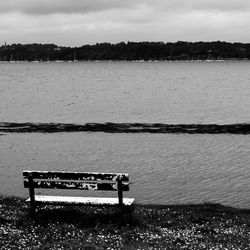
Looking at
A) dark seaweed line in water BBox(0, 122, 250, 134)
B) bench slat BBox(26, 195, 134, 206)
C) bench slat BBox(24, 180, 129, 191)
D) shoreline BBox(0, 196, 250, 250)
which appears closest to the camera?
shoreline BBox(0, 196, 250, 250)

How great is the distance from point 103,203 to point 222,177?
1096 centimetres

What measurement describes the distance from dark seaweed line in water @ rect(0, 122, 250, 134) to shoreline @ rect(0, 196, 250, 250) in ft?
83.0

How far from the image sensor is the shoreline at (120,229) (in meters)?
11.1

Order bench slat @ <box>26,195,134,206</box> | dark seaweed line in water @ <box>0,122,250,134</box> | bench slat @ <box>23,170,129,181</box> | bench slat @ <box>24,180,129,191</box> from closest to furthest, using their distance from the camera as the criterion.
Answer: bench slat @ <box>23,170,129,181</box>, bench slat @ <box>24,180,129,191</box>, bench slat @ <box>26,195,134,206</box>, dark seaweed line in water @ <box>0,122,250,134</box>

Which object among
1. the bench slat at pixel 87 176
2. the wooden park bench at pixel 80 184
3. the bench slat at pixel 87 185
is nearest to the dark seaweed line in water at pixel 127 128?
the wooden park bench at pixel 80 184

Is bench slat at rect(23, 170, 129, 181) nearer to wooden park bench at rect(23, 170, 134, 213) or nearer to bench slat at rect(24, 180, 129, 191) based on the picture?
wooden park bench at rect(23, 170, 134, 213)

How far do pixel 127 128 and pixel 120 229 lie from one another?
98.4 ft

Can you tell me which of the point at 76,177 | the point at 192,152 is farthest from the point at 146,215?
the point at 192,152

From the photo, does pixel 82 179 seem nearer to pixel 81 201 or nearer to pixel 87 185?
pixel 87 185

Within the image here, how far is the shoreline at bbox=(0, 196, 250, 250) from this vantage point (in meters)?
11.1

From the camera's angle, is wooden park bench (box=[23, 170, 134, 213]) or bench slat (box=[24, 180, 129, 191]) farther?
bench slat (box=[24, 180, 129, 191])

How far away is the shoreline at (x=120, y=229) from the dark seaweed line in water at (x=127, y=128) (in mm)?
25293

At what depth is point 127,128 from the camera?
42062mm

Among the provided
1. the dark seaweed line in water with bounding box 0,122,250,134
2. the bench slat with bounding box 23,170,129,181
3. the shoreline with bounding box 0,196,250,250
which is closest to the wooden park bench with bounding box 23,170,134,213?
the bench slat with bounding box 23,170,129,181
